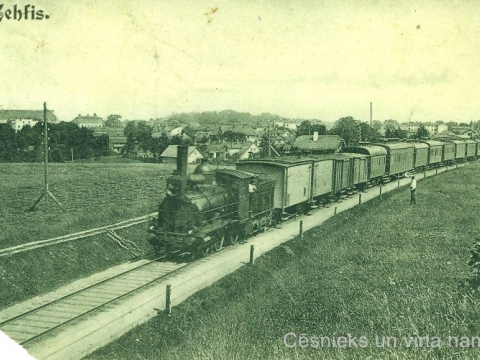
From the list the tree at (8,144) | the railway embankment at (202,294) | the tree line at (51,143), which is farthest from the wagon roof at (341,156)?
the tree at (8,144)

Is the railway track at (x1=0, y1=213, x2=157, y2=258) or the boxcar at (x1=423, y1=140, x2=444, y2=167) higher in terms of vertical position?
the boxcar at (x1=423, y1=140, x2=444, y2=167)

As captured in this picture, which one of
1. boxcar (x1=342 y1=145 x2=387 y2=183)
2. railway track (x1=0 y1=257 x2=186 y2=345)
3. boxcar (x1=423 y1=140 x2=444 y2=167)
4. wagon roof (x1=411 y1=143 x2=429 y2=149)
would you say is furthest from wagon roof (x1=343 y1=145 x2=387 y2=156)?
railway track (x1=0 y1=257 x2=186 y2=345)

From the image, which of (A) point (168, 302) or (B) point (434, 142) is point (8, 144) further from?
(B) point (434, 142)

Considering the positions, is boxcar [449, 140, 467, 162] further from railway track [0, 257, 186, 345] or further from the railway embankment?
railway track [0, 257, 186, 345]

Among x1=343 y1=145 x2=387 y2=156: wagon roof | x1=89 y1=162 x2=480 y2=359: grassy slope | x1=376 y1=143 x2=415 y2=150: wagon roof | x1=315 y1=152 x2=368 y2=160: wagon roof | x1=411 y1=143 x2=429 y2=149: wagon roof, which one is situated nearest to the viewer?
x1=89 y1=162 x2=480 y2=359: grassy slope

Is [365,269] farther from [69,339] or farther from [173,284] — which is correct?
[69,339]

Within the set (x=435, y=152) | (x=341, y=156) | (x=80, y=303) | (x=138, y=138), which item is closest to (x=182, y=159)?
(x=80, y=303)

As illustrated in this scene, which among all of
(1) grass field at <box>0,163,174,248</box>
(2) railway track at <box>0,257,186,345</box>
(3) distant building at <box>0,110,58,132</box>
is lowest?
(2) railway track at <box>0,257,186,345</box>
